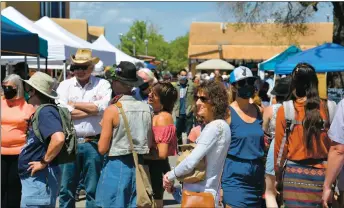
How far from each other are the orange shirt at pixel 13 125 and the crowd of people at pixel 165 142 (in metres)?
0.01

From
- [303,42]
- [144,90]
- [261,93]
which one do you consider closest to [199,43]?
[303,42]

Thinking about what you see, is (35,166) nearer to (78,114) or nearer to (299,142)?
(78,114)

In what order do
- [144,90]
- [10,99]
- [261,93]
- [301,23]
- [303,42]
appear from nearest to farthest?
[10,99] < [144,90] < [261,93] < [301,23] < [303,42]

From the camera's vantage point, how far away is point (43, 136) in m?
4.64

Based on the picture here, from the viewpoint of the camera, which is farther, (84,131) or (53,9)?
(53,9)

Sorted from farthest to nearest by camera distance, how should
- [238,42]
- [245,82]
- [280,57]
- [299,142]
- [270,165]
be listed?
[238,42], [280,57], [245,82], [270,165], [299,142]

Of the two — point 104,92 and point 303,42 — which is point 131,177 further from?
point 303,42

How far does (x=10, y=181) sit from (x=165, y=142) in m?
2.11

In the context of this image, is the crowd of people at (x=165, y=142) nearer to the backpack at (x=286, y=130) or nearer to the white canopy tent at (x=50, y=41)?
the backpack at (x=286, y=130)

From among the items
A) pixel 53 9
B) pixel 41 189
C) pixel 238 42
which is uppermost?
pixel 53 9

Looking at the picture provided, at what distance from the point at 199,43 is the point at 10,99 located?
44.2m

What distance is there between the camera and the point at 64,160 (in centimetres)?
486

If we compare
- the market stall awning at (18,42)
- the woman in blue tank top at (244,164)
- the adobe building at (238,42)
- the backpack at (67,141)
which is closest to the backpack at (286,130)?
the woman in blue tank top at (244,164)

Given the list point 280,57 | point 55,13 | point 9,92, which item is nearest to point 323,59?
point 280,57
